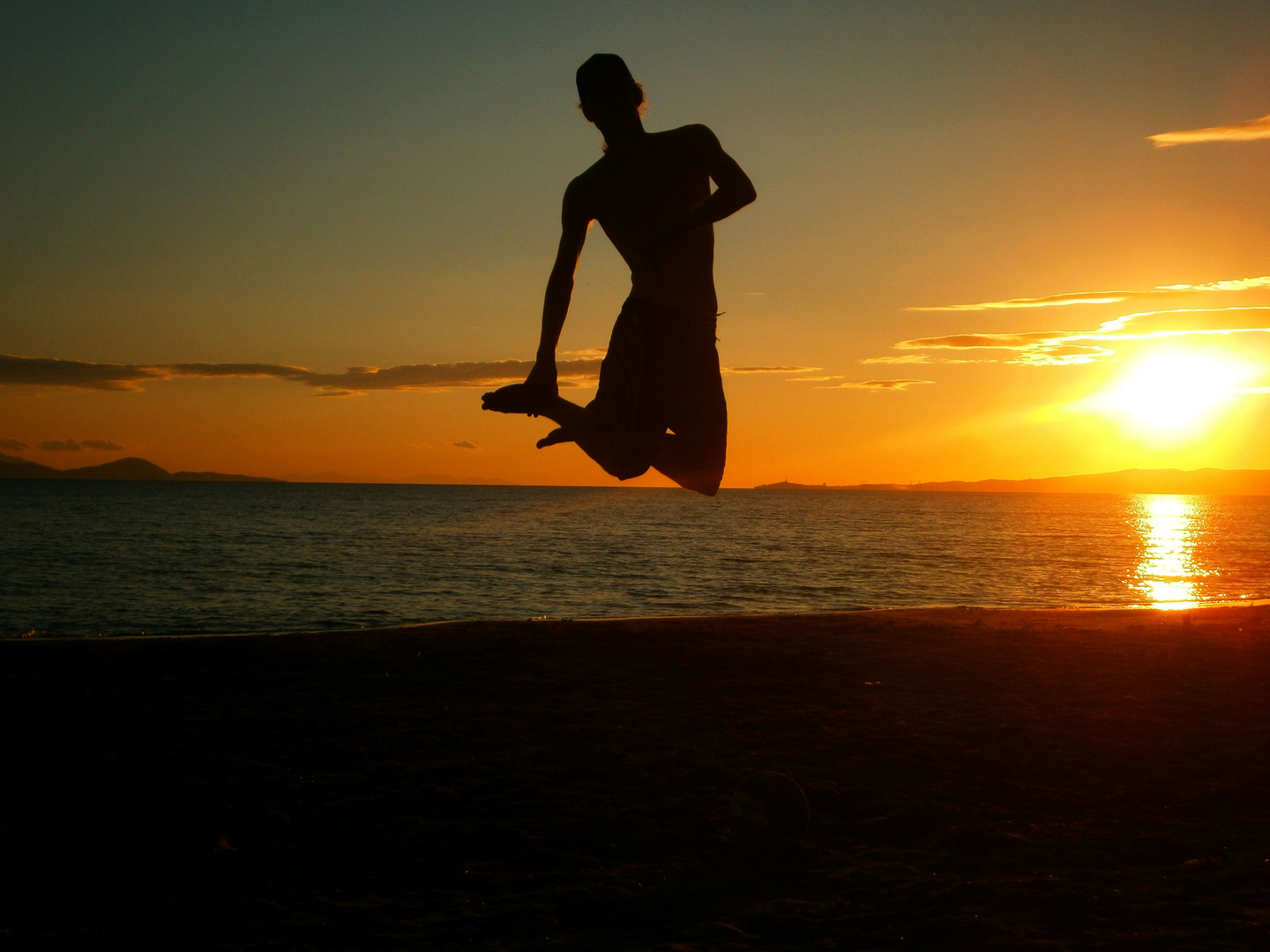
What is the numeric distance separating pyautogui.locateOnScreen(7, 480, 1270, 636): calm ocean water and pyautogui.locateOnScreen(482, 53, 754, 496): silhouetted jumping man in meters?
20.5

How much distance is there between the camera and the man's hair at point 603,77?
3.98 meters

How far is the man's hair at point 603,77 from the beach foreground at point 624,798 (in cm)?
431

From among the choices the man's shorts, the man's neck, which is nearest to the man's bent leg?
the man's shorts

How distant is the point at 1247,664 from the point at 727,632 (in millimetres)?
6831

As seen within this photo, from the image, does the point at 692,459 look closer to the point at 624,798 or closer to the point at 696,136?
the point at 696,136

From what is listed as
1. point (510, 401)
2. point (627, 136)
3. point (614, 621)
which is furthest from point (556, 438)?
point (614, 621)

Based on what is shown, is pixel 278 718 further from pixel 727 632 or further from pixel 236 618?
pixel 236 618

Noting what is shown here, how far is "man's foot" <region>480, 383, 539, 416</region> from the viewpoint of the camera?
4207mm

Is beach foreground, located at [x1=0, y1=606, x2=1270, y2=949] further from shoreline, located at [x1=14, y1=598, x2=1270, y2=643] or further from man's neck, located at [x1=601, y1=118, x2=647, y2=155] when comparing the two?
man's neck, located at [x1=601, y1=118, x2=647, y2=155]

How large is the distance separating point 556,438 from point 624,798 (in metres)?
4.29

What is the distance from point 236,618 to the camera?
25281mm

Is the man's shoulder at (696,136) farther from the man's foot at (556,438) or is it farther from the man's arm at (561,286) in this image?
the man's foot at (556,438)

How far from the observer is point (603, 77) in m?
3.98

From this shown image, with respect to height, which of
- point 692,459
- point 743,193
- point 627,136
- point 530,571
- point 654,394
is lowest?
point 530,571
